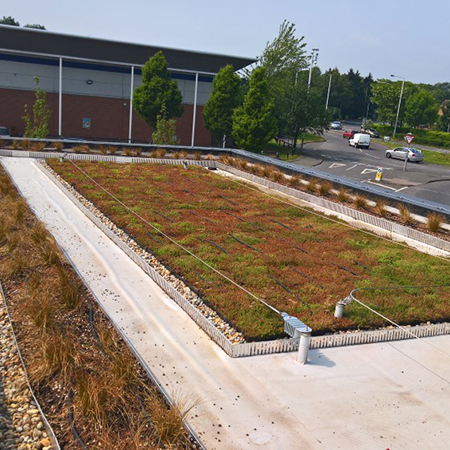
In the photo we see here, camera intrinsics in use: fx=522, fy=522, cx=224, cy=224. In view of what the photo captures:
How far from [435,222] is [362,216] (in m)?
2.47

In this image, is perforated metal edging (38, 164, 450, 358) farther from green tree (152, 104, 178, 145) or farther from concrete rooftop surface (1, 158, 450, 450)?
green tree (152, 104, 178, 145)

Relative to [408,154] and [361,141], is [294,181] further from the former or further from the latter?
[361,141]

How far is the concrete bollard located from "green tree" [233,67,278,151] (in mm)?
26995

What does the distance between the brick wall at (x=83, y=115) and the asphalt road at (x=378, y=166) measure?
40.5 ft

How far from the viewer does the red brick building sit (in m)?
37.5

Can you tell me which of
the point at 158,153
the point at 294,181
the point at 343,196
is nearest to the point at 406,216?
the point at 343,196

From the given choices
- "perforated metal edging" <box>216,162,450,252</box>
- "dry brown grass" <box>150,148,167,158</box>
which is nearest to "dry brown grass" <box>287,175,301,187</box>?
"perforated metal edging" <box>216,162,450,252</box>

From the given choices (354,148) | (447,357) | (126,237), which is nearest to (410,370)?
(447,357)

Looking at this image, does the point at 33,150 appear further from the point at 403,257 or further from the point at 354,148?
the point at 354,148

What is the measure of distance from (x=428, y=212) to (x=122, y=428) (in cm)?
1335

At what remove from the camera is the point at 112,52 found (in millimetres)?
38812

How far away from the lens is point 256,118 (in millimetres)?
34031

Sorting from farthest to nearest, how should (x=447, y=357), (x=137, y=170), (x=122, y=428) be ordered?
(x=137, y=170) < (x=447, y=357) < (x=122, y=428)

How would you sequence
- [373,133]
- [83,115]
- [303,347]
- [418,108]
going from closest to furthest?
1. [303,347]
2. [83,115]
3. [373,133]
4. [418,108]
